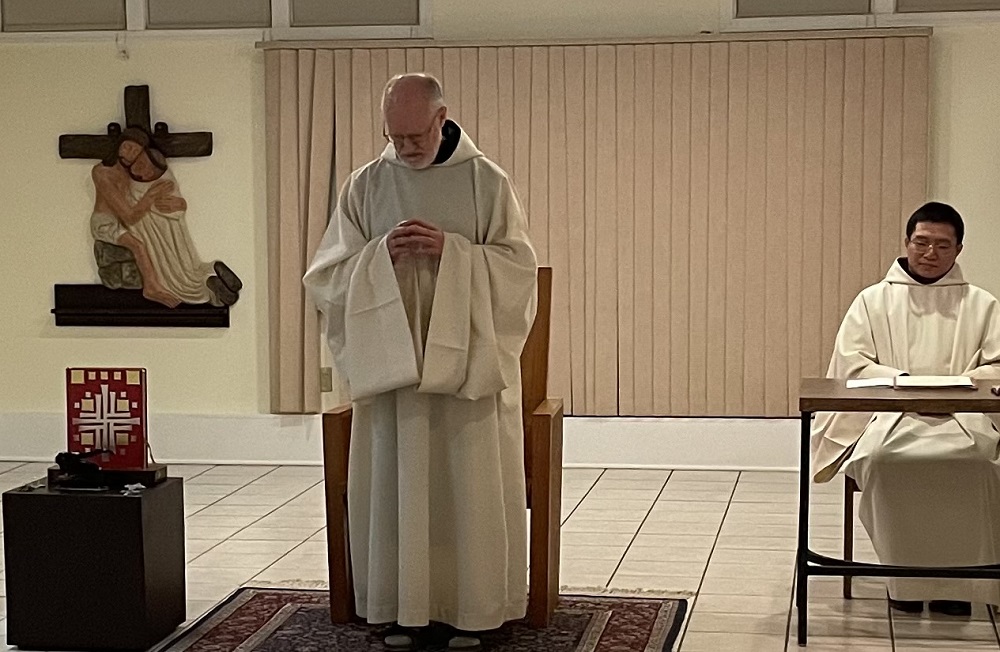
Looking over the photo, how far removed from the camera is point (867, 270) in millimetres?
7102

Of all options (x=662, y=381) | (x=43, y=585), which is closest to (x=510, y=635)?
(x=43, y=585)

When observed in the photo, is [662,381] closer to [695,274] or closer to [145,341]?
[695,274]

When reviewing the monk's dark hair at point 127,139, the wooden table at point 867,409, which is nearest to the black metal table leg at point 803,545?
the wooden table at point 867,409

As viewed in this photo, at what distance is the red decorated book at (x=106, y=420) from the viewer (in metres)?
4.18

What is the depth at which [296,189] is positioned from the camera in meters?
7.42

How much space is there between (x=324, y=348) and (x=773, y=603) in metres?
3.48

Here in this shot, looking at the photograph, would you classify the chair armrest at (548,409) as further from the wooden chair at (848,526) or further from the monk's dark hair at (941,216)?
the monk's dark hair at (941,216)

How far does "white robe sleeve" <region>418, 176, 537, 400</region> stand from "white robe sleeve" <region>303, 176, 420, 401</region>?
0.25 ft

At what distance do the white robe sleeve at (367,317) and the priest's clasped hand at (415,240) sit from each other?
3 centimetres

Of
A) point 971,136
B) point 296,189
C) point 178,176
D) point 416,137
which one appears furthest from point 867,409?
point 178,176

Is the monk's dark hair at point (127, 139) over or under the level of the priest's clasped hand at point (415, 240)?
over

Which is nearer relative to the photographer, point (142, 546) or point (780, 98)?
point (142, 546)

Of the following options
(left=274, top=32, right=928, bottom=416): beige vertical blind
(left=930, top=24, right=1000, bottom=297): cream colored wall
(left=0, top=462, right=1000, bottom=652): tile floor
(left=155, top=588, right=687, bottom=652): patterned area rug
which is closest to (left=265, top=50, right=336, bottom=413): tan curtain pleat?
(left=274, top=32, right=928, bottom=416): beige vertical blind

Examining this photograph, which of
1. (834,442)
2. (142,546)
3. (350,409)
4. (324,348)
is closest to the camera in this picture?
(142,546)
